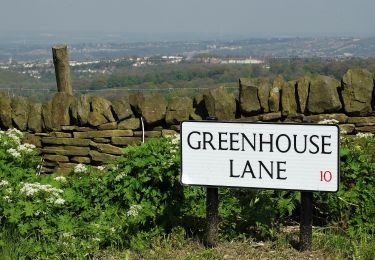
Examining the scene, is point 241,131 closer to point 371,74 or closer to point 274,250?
point 274,250

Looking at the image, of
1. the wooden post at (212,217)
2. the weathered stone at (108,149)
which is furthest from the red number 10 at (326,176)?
the weathered stone at (108,149)

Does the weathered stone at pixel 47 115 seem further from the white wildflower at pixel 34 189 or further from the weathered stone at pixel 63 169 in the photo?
the white wildflower at pixel 34 189

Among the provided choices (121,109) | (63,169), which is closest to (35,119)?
(63,169)

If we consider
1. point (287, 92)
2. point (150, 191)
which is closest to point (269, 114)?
point (287, 92)

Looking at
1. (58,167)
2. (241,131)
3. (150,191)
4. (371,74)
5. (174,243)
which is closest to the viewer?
(241,131)

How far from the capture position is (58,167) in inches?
343

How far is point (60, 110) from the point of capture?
8.66m

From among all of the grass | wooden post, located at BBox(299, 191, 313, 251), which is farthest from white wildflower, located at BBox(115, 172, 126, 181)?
wooden post, located at BBox(299, 191, 313, 251)

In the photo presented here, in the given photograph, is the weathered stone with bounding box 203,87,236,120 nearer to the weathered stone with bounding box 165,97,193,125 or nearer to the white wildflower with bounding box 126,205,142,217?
the weathered stone with bounding box 165,97,193,125

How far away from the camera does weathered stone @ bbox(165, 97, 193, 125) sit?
323 inches

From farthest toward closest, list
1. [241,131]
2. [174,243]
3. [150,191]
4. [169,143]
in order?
[169,143] < [150,191] < [174,243] < [241,131]

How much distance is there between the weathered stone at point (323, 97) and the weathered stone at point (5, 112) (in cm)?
415

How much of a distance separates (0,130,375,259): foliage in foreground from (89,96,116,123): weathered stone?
2.45 m

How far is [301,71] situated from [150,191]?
62.6 ft
